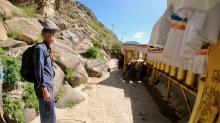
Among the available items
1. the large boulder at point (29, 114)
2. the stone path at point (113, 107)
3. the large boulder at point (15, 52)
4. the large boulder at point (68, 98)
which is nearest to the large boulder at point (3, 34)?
the large boulder at point (15, 52)

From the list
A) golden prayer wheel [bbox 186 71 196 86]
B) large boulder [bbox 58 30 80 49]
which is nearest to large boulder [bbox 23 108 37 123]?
golden prayer wheel [bbox 186 71 196 86]

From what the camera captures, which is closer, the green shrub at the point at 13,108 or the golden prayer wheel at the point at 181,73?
the green shrub at the point at 13,108

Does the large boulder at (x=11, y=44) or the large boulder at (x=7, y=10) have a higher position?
the large boulder at (x=7, y=10)

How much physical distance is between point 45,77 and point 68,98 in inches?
174

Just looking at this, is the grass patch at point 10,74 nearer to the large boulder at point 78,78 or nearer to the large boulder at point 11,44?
the large boulder at point 11,44

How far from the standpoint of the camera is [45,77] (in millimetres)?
4766

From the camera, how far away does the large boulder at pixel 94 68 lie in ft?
46.1

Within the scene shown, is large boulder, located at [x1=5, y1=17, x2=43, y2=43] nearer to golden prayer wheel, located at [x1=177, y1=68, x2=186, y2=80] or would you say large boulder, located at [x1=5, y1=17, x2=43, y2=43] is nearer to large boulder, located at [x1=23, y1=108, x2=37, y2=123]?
large boulder, located at [x1=23, y1=108, x2=37, y2=123]

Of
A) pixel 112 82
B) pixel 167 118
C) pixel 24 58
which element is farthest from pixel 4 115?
pixel 112 82

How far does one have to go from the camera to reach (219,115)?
3.12m

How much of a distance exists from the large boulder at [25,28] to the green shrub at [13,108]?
4869mm

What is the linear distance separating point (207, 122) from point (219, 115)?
0.48ft

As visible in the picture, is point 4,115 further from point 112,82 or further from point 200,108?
point 112,82

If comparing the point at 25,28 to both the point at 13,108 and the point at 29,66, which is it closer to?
the point at 13,108
